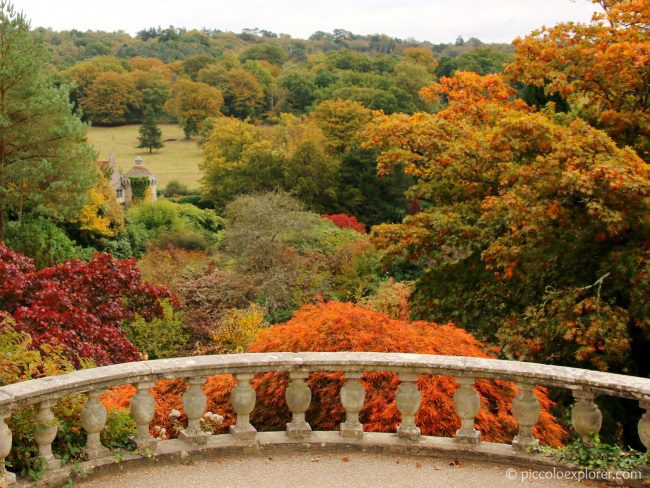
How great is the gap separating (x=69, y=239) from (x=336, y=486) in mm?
34279

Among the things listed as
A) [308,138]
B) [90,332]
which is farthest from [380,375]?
[308,138]

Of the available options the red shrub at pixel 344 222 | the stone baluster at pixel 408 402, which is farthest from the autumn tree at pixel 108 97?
the stone baluster at pixel 408 402

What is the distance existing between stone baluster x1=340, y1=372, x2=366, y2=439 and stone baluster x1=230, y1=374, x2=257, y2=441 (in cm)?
68

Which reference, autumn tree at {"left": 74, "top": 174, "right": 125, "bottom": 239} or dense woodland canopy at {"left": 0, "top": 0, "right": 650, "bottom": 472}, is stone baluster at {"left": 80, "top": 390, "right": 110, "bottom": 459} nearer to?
dense woodland canopy at {"left": 0, "top": 0, "right": 650, "bottom": 472}

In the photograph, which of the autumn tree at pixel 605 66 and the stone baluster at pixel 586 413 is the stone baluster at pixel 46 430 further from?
the autumn tree at pixel 605 66

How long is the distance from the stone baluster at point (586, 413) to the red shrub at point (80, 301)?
6.05 meters

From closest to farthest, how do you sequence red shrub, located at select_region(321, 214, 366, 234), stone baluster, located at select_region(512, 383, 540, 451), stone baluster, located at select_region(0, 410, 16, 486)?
stone baluster, located at select_region(0, 410, 16, 486), stone baluster, located at select_region(512, 383, 540, 451), red shrub, located at select_region(321, 214, 366, 234)

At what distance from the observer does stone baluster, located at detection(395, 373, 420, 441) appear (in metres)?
5.43

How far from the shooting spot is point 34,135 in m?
31.0

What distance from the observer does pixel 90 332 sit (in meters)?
10.9

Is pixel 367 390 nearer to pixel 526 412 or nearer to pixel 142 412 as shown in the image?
pixel 526 412

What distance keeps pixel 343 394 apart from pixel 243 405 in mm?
749

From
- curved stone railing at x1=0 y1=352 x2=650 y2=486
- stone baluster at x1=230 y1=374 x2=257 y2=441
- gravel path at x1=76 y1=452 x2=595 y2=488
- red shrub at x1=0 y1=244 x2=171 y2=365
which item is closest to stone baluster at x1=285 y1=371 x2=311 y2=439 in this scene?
curved stone railing at x1=0 y1=352 x2=650 y2=486

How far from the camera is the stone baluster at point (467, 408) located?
211 inches
